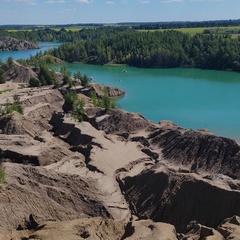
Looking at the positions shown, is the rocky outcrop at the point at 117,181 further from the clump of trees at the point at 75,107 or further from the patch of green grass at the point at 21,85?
the patch of green grass at the point at 21,85

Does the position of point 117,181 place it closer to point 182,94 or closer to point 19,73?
point 182,94

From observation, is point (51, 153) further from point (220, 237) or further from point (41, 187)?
point (220, 237)

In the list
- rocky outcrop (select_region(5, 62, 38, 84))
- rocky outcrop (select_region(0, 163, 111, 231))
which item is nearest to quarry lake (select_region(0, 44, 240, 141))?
rocky outcrop (select_region(5, 62, 38, 84))

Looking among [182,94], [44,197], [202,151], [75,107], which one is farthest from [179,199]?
[182,94]

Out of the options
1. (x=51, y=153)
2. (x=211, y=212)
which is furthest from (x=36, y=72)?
(x=211, y=212)

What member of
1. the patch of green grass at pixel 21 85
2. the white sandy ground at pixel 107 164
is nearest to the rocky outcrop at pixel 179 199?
the white sandy ground at pixel 107 164

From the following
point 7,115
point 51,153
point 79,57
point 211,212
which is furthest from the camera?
point 79,57
